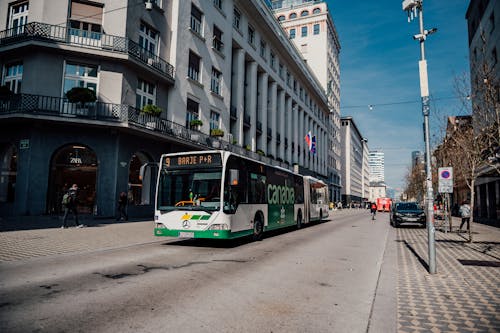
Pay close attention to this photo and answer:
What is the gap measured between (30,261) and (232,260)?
15.4 feet

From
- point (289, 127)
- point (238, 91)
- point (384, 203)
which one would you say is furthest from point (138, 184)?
point (384, 203)

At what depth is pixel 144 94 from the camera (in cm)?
2211

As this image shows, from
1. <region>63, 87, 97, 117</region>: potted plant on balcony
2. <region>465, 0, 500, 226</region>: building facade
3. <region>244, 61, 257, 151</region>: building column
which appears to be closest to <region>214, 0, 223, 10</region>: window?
<region>244, 61, 257, 151</region>: building column

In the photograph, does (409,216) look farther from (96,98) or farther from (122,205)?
(96,98)

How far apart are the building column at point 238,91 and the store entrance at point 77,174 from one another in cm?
1529

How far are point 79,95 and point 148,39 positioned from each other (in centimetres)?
693

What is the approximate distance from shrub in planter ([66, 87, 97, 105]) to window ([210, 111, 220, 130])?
11.9 m

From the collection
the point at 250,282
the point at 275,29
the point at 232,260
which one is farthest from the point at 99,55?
the point at 275,29

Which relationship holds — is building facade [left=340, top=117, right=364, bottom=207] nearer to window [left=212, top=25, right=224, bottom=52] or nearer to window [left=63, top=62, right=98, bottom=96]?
window [left=212, top=25, right=224, bottom=52]

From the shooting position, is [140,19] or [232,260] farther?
[140,19]

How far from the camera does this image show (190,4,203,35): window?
2640 centimetres

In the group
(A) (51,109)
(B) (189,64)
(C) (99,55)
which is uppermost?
(B) (189,64)

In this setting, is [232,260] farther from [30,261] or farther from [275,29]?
[275,29]

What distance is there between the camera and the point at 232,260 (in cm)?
859
